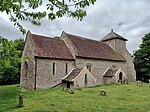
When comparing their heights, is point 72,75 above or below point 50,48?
below

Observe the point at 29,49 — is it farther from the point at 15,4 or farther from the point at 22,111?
→ the point at 15,4

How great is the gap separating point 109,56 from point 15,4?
33.7m

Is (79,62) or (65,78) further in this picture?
(79,62)

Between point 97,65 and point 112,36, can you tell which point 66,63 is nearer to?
point 97,65

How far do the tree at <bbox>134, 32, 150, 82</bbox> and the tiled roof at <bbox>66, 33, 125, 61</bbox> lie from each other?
1138 cm

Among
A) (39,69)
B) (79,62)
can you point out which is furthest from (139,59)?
(39,69)

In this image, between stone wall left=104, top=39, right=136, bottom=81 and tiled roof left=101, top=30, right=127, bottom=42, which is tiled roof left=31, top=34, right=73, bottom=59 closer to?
stone wall left=104, top=39, right=136, bottom=81

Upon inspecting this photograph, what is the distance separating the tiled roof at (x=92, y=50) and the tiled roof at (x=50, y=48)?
2.00 m

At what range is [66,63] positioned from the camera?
3000 centimetres

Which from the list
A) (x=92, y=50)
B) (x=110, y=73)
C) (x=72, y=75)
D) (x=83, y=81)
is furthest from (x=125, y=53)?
(x=72, y=75)

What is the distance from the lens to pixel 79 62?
31203 mm

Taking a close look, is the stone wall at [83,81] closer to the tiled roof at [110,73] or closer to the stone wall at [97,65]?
the stone wall at [97,65]

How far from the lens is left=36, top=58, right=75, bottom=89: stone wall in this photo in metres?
26.6

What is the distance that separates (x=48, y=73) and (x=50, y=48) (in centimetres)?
413
